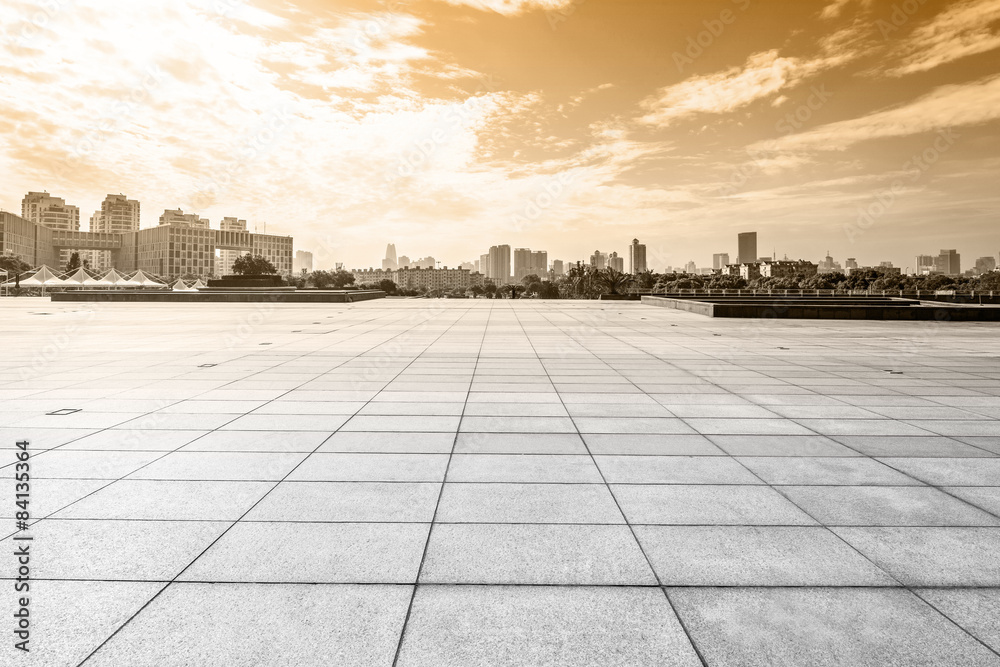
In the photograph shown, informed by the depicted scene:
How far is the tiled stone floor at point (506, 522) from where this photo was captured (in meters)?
2.95

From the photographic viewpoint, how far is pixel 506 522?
434cm

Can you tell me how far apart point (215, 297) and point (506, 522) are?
4303cm

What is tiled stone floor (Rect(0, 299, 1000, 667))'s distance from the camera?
295 cm

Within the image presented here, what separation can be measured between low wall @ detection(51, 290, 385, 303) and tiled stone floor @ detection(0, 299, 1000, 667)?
95.7 feet

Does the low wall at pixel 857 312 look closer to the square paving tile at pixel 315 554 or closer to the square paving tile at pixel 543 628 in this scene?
the square paving tile at pixel 315 554

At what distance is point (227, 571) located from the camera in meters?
3.58

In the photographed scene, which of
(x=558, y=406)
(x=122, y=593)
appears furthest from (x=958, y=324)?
(x=122, y=593)

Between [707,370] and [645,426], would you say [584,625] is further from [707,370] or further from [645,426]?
[707,370]

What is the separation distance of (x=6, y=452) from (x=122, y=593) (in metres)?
3.89

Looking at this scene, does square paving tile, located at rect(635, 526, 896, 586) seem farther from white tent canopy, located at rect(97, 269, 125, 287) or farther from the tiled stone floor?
white tent canopy, located at rect(97, 269, 125, 287)

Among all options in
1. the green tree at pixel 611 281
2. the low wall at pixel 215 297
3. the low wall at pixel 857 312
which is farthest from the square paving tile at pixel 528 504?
the green tree at pixel 611 281

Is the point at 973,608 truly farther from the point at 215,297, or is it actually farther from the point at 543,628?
the point at 215,297

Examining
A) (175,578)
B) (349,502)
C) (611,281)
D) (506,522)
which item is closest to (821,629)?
(506,522)

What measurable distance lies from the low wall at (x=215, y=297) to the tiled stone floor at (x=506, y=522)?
95.7 feet
